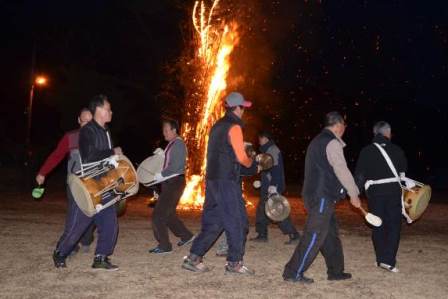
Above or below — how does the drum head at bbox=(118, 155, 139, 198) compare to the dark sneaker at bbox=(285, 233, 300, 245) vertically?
above

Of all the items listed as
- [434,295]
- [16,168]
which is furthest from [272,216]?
[16,168]

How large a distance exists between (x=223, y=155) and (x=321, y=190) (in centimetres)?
122

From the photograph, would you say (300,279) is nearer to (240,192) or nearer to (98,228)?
(240,192)

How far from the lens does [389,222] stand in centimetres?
734

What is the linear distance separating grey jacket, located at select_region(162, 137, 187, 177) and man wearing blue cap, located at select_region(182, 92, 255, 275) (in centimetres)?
132

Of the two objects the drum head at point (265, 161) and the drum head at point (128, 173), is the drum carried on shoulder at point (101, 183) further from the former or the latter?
the drum head at point (265, 161)

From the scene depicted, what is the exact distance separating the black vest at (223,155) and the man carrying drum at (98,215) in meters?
1.12

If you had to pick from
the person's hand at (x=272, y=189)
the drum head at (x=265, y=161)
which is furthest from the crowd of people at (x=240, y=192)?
the person's hand at (x=272, y=189)

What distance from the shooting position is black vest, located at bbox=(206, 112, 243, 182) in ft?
21.8

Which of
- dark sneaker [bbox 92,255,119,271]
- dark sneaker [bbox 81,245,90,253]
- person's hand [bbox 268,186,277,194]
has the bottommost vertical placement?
dark sneaker [bbox 81,245,90,253]

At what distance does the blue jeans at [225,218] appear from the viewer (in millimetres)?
6617

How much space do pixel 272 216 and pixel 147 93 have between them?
21134 mm

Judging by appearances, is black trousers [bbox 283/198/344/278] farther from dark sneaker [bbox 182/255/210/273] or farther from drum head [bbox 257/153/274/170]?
drum head [bbox 257/153/274/170]

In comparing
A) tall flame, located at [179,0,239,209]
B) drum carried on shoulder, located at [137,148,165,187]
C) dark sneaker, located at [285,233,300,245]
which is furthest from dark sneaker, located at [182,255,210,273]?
tall flame, located at [179,0,239,209]
